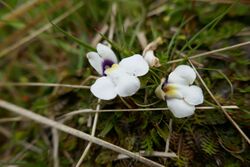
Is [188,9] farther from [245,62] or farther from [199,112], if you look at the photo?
[199,112]

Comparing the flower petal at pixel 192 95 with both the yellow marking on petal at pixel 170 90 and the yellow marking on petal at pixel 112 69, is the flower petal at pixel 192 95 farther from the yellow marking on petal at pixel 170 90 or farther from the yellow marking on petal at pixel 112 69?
the yellow marking on petal at pixel 112 69

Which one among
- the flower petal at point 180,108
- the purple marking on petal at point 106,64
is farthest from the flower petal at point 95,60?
the flower petal at point 180,108

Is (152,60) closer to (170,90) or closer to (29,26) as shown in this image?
(170,90)

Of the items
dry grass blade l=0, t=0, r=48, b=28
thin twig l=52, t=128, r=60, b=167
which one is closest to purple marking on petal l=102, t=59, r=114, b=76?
thin twig l=52, t=128, r=60, b=167

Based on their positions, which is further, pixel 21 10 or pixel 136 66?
pixel 21 10

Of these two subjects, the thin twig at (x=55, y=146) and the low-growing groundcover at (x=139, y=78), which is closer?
the low-growing groundcover at (x=139, y=78)

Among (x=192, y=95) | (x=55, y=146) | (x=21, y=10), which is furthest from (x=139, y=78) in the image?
(x=21, y=10)
